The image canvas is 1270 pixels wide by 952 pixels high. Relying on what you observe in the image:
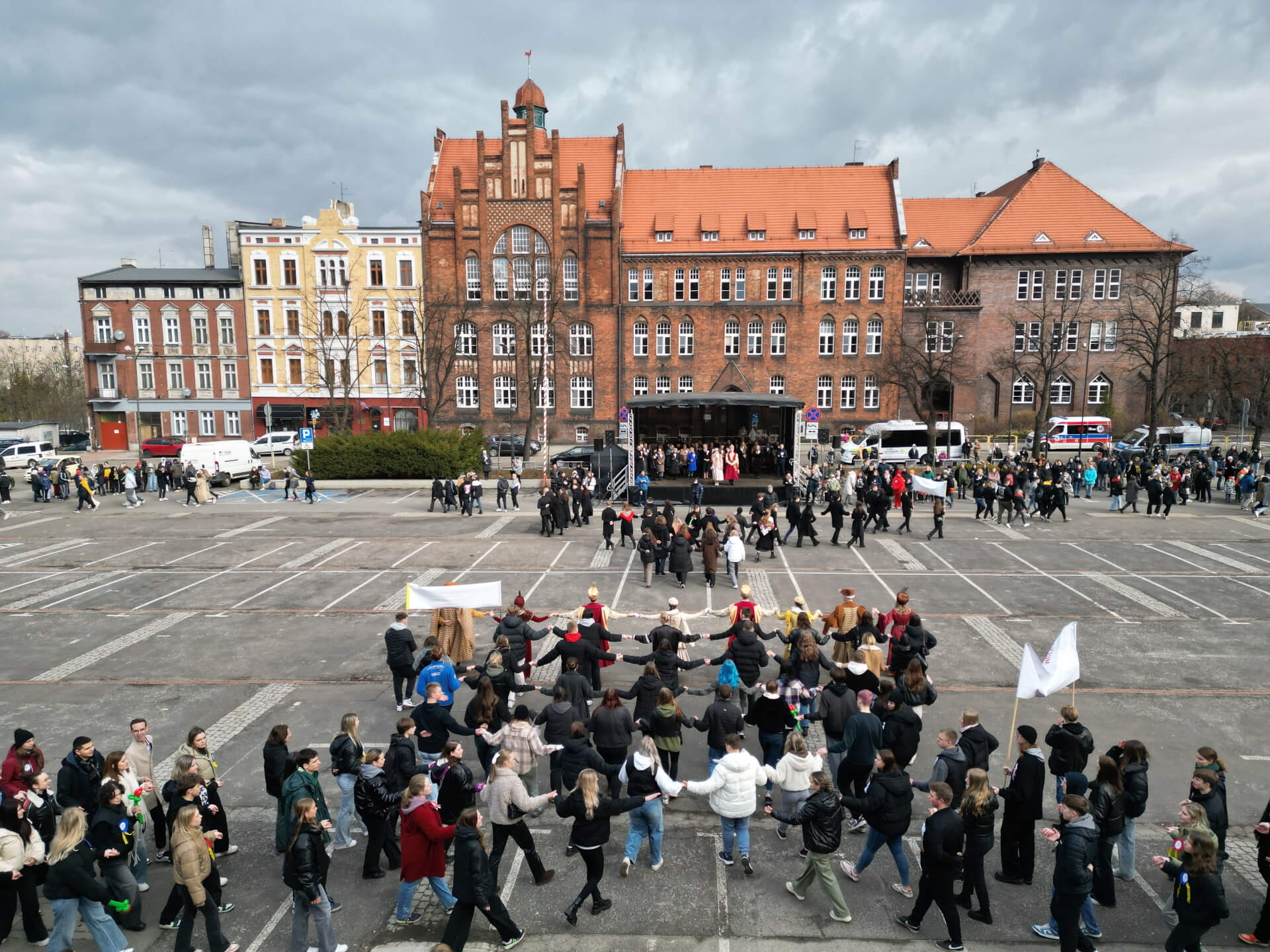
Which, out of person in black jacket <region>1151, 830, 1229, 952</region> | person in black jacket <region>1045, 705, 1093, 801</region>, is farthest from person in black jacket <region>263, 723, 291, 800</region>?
person in black jacket <region>1151, 830, 1229, 952</region>

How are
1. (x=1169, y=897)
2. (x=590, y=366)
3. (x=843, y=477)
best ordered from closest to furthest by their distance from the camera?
(x=1169, y=897) → (x=843, y=477) → (x=590, y=366)

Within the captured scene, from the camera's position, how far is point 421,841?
679 cm

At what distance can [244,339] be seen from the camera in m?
54.7

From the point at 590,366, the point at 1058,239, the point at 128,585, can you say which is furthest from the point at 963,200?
the point at 128,585

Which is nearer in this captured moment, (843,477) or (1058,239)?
(843,477)

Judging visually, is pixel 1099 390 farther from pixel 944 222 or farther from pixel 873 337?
pixel 873 337

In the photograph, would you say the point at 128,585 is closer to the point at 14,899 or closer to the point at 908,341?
the point at 14,899

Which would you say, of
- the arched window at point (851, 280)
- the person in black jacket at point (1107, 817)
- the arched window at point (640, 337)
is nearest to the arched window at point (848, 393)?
the arched window at point (851, 280)

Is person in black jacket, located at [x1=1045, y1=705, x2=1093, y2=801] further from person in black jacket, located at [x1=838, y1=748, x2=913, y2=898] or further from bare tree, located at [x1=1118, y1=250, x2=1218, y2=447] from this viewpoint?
bare tree, located at [x1=1118, y1=250, x2=1218, y2=447]

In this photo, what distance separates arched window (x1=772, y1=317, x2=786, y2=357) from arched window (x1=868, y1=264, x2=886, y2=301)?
6.35 m

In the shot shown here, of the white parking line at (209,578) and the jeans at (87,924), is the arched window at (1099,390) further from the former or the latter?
the jeans at (87,924)

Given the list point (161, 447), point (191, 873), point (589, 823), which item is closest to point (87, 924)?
point (191, 873)

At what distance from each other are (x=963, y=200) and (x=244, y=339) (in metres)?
55.1

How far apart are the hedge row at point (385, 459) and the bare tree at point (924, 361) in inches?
1066
